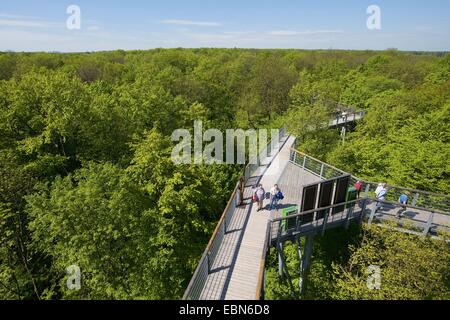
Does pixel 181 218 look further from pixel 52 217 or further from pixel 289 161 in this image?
pixel 289 161

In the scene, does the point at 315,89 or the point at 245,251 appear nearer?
the point at 245,251

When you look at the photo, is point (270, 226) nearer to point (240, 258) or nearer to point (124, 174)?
point (240, 258)

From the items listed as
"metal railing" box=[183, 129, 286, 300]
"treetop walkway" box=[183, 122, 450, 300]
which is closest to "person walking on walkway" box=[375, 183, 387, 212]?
"treetop walkway" box=[183, 122, 450, 300]

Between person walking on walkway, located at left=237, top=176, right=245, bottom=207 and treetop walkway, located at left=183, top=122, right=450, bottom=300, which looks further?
person walking on walkway, located at left=237, top=176, right=245, bottom=207

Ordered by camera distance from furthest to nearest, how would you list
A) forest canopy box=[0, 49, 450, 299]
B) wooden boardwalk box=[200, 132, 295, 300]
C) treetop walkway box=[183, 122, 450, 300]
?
1. forest canopy box=[0, 49, 450, 299]
2. treetop walkway box=[183, 122, 450, 300]
3. wooden boardwalk box=[200, 132, 295, 300]

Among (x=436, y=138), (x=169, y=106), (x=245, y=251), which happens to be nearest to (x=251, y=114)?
(x=169, y=106)

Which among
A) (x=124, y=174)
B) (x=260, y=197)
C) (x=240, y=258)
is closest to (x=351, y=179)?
(x=260, y=197)

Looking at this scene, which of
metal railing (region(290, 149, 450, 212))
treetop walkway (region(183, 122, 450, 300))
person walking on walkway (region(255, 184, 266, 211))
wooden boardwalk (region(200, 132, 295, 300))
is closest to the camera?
wooden boardwalk (region(200, 132, 295, 300))

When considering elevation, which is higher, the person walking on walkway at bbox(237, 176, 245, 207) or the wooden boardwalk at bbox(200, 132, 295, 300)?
the person walking on walkway at bbox(237, 176, 245, 207)

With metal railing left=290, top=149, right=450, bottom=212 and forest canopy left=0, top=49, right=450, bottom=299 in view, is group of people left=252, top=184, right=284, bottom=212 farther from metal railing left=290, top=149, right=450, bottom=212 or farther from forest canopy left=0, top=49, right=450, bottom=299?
forest canopy left=0, top=49, right=450, bottom=299
